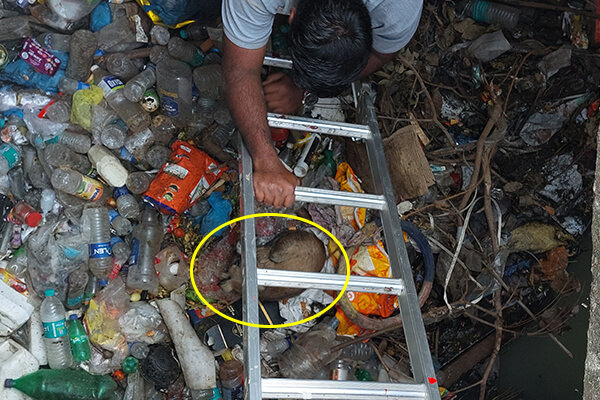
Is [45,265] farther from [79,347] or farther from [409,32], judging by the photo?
[409,32]

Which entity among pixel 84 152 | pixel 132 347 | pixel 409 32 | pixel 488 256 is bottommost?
pixel 132 347

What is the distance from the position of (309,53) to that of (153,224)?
165cm

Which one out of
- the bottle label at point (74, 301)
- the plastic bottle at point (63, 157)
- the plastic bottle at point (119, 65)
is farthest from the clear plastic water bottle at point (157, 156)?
the bottle label at point (74, 301)

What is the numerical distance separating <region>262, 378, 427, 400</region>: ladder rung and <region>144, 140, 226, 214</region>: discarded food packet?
149 centimetres

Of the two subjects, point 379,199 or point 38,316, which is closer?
point 379,199

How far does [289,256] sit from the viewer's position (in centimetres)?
297

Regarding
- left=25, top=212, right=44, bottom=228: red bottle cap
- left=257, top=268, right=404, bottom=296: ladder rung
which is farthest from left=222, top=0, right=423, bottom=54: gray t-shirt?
left=25, top=212, right=44, bottom=228: red bottle cap

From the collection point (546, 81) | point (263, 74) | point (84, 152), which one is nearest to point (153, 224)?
point (84, 152)

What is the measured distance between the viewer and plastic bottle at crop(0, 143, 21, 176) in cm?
322

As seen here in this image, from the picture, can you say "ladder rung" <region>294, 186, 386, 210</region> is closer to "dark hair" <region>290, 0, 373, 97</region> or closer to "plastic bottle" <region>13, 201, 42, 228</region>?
"dark hair" <region>290, 0, 373, 97</region>

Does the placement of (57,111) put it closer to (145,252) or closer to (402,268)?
(145,252)

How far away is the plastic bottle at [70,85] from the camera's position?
11.1 ft

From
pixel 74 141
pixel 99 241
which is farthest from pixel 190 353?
A: pixel 74 141

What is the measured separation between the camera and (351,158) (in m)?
3.41
